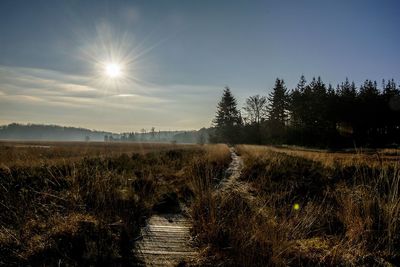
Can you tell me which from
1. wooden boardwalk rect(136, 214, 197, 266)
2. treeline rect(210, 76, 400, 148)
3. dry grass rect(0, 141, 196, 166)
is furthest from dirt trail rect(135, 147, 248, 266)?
treeline rect(210, 76, 400, 148)

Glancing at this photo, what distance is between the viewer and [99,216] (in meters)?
4.47

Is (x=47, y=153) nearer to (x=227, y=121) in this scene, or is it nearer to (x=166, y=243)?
(x=166, y=243)

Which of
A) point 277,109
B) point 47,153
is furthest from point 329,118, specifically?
point 47,153

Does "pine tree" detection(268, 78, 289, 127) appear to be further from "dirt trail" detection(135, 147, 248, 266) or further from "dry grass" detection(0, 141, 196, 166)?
"dirt trail" detection(135, 147, 248, 266)

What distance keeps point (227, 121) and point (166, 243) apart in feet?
193

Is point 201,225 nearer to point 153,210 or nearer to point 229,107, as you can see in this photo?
point 153,210

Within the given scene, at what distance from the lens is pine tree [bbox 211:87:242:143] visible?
61125mm

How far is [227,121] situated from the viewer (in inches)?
2454

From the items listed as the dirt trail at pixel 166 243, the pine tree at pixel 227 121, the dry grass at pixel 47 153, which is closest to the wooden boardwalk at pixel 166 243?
the dirt trail at pixel 166 243

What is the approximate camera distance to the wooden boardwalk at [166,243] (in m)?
3.47

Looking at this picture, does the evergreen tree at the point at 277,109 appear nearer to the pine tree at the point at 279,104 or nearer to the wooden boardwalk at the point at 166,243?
the pine tree at the point at 279,104

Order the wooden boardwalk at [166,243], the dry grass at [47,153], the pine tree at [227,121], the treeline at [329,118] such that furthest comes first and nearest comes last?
the pine tree at [227,121] < the treeline at [329,118] < the dry grass at [47,153] < the wooden boardwalk at [166,243]

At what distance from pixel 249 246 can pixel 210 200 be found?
126 centimetres

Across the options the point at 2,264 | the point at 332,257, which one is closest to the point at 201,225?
the point at 332,257
